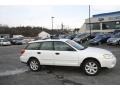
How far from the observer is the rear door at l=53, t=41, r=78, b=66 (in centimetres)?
849

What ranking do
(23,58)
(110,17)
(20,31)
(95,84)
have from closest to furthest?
(95,84) → (23,58) → (110,17) → (20,31)

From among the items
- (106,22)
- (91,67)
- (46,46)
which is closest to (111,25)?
(106,22)

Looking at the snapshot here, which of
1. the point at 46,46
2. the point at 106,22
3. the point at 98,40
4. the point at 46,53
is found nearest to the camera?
the point at 46,53

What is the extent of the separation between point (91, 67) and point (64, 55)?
1.25 metres

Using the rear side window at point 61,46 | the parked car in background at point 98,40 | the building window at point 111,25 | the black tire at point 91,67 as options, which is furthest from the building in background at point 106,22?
the black tire at point 91,67

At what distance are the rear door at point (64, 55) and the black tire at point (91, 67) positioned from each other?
0.48 meters

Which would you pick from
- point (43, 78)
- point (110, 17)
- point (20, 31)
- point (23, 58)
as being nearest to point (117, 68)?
point (43, 78)

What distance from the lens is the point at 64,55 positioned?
28.4ft

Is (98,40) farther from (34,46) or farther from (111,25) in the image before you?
(111,25)

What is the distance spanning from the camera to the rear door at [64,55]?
8492 millimetres

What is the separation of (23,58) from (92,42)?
19.6m

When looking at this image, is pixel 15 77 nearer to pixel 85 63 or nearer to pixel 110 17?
pixel 85 63

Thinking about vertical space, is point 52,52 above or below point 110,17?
below

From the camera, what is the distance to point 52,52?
8.97 meters
